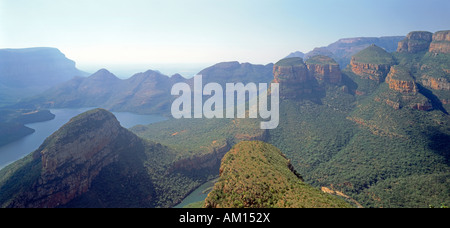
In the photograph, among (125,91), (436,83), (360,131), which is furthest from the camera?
(125,91)

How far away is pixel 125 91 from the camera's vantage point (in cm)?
18112

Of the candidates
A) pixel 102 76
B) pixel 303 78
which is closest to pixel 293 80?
pixel 303 78

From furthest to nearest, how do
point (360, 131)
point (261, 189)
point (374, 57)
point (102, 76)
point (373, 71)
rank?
point (102, 76), point (374, 57), point (373, 71), point (360, 131), point (261, 189)

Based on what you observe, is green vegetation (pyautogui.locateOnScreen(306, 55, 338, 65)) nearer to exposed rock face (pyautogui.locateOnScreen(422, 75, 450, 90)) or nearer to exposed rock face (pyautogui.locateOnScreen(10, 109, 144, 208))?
exposed rock face (pyautogui.locateOnScreen(422, 75, 450, 90))

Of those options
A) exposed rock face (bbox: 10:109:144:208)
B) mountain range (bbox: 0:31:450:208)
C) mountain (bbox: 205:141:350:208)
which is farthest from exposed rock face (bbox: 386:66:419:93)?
exposed rock face (bbox: 10:109:144:208)

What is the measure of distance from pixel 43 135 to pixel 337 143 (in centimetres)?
13905

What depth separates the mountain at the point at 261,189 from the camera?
2164cm

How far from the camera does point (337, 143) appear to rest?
6900cm

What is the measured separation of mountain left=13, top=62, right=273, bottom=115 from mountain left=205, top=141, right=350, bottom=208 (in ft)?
425

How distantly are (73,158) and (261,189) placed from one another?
4504 centimetres

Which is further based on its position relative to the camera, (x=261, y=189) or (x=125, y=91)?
(x=125, y=91)

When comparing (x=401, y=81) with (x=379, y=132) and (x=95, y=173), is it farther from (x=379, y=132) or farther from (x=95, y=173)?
(x=95, y=173)

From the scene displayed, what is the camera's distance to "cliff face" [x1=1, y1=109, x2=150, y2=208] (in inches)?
1607
